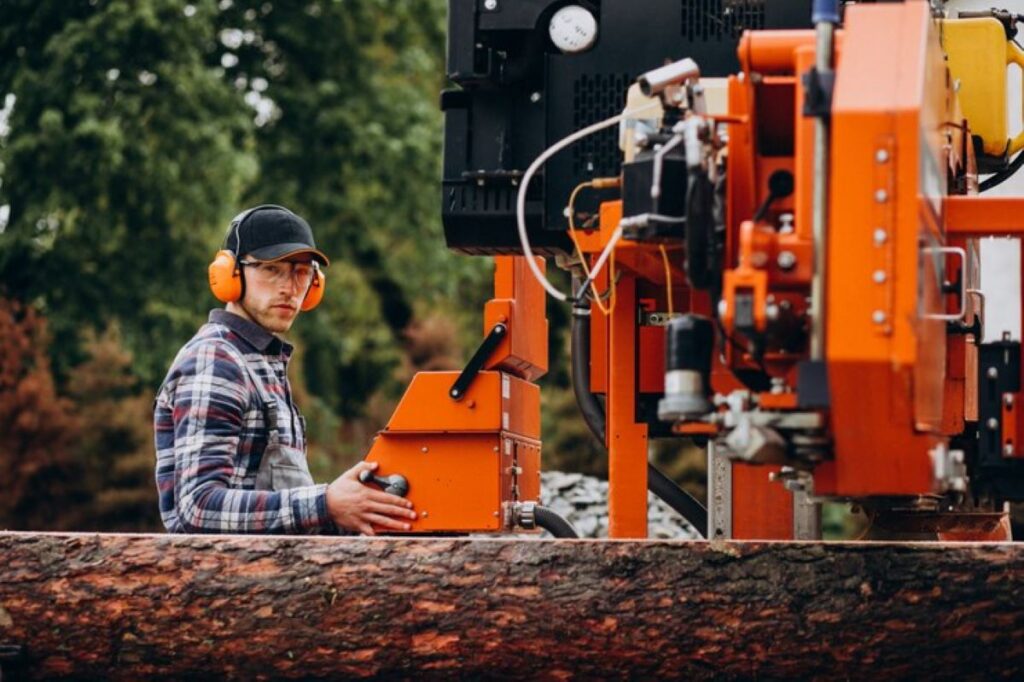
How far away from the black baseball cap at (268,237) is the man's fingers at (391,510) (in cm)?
91

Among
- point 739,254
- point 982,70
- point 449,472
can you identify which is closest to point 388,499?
point 449,472

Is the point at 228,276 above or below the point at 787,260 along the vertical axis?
above

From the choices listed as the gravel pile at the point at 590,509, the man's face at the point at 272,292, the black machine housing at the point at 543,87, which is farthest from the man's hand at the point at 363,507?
the gravel pile at the point at 590,509

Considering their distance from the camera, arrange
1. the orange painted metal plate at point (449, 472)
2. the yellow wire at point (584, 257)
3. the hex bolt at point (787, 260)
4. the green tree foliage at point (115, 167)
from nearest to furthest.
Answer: the hex bolt at point (787, 260) < the yellow wire at point (584, 257) < the orange painted metal plate at point (449, 472) < the green tree foliage at point (115, 167)

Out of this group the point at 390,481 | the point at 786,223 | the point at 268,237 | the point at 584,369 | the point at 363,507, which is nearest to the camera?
the point at 786,223

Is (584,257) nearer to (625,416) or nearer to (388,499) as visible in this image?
(625,416)

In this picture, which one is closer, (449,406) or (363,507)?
(363,507)

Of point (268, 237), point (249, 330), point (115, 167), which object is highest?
point (115, 167)

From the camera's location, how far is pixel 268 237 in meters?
6.46

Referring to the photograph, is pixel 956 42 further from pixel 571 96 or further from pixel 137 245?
pixel 137 245

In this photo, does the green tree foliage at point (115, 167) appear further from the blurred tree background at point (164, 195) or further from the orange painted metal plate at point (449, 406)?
the orange painted metal plate at point (449, 406)

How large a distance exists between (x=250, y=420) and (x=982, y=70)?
2.79 meters

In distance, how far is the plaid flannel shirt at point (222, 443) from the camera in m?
6.06

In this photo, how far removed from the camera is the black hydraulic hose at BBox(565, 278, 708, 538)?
22.0 feet
